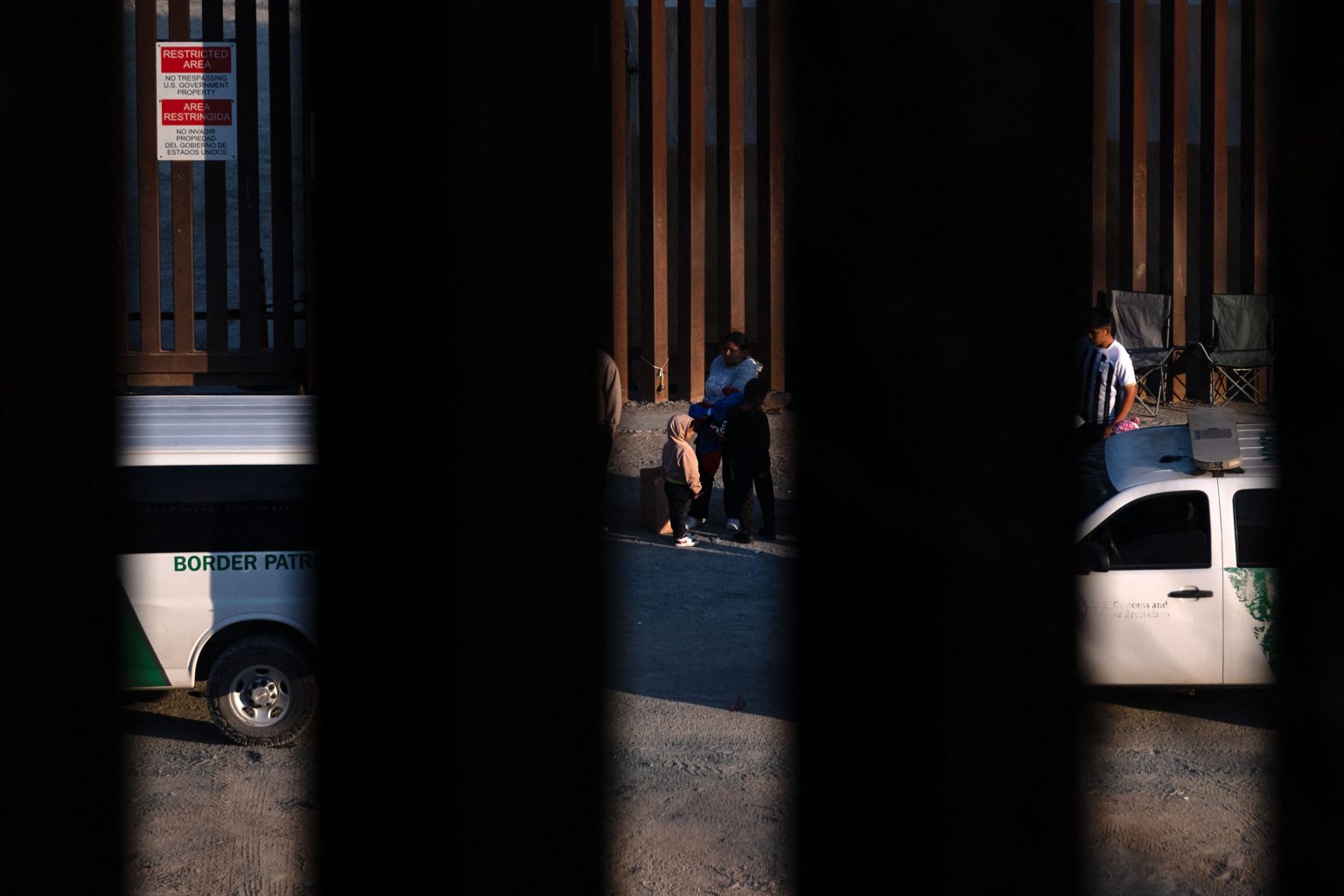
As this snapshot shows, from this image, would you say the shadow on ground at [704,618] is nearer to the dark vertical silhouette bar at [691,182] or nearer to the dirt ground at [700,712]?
the dirt ground at [700,712]

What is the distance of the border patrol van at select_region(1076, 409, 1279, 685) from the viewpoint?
5938 millimetres

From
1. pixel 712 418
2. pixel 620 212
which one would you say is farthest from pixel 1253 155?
pixel 712 418

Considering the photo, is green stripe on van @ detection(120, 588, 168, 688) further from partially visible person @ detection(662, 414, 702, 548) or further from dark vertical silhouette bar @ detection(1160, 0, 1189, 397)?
dark vertical silhouette bar @ detection(1160, 0, 1189, 397)

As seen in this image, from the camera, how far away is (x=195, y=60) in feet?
38.0

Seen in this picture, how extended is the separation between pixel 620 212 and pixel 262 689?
6.69 m

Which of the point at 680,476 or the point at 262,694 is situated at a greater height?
the point at 680,476

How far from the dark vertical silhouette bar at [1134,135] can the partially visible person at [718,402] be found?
5.03 m

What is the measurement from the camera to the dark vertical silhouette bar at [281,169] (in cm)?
1150

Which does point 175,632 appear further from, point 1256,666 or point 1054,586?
point 1054,586

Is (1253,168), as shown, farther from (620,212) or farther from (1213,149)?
(620,212)

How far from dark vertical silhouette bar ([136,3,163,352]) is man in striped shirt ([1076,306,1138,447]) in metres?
7.76

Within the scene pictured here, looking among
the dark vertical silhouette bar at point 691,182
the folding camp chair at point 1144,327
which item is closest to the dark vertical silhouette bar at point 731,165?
the dark vertical silhouette bar at point 691,182

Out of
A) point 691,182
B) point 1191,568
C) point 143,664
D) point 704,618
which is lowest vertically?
point 704,618

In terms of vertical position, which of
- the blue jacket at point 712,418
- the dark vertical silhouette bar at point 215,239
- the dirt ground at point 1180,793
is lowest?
the dirt ground at point 1180,793
